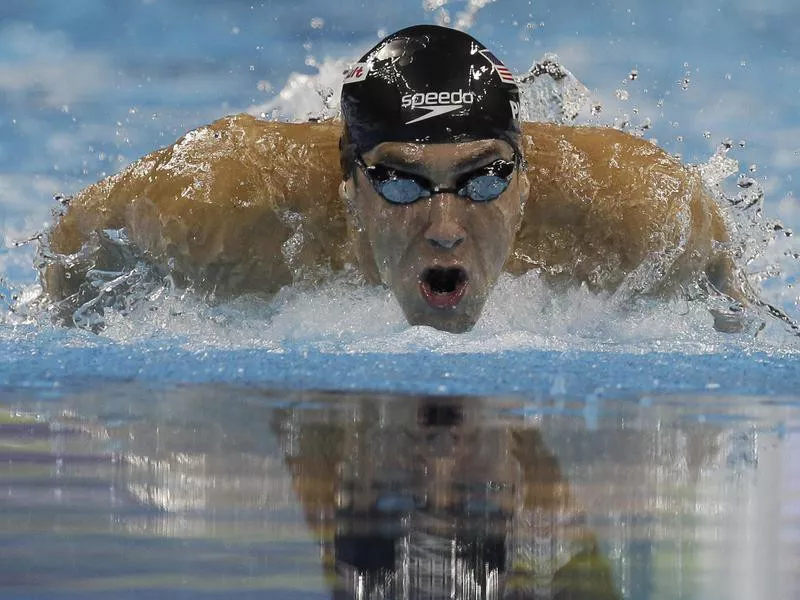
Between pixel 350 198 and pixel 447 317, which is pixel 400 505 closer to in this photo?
pixel 447 317

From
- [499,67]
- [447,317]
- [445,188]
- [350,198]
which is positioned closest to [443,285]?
[447,317]

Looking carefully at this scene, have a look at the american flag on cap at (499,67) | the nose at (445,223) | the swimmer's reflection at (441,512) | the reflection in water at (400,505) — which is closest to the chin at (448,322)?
the nose at (445,223)

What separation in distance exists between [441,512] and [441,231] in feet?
8.73

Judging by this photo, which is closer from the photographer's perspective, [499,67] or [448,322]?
[448,322]

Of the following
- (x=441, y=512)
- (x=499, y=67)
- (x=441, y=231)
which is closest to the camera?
(x=441, y=512)

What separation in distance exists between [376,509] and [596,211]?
10.4 ft

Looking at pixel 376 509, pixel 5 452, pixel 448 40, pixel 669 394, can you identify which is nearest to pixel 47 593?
pixel 376 509

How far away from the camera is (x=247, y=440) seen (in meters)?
1.64

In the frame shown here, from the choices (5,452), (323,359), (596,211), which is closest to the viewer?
(5,452)

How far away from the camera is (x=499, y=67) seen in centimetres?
405

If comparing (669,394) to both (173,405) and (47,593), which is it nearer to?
(173,405)

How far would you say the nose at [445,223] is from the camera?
3.73 metres

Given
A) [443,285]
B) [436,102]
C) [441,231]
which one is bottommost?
[443,285]

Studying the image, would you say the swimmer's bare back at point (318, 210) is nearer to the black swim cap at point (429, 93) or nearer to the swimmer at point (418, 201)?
the swimmer at point (418, 201)
